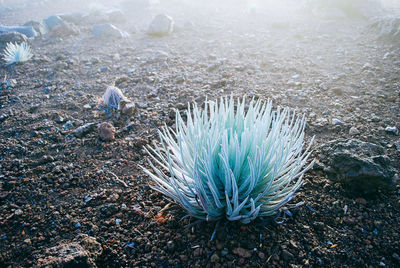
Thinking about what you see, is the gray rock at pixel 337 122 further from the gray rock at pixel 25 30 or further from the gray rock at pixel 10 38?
the gray rock at pixel 25 30

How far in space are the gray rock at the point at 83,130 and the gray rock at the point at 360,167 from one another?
6.07ft

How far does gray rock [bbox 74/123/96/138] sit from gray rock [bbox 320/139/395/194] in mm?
1850

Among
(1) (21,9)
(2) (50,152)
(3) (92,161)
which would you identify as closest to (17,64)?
(2) (50,152)

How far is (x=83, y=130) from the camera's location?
6.99 feet

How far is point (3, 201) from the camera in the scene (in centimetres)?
148

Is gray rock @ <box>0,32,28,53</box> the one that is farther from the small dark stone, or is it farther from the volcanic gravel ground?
the small dark stone

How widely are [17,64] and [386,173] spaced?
4.62 m

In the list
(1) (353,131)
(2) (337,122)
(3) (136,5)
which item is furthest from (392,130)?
(3) (136,5)

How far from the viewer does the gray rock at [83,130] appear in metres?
2.11

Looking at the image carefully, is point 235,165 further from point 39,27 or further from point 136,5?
point 136,5

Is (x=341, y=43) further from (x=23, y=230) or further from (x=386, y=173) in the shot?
(x=23, y=230)

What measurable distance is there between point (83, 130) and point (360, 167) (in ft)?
6.62

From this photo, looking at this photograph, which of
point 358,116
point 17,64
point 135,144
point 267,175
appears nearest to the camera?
point 267,175

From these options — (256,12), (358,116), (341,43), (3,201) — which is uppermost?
(256,12)
